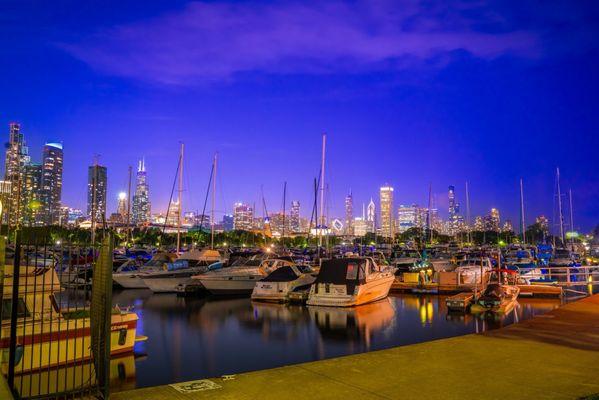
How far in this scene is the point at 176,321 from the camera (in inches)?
870

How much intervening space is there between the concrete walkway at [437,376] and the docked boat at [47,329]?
11.1ft

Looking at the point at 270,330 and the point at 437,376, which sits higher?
the point at 437,376

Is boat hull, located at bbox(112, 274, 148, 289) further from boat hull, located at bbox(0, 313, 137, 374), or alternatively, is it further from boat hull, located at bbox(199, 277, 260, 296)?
boat hull, located at bbox(0, 313, 137, 374)

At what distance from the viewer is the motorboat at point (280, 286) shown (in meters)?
27.6

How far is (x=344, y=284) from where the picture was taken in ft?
81.7

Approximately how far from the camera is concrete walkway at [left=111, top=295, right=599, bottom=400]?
Answer: 25.1 feet

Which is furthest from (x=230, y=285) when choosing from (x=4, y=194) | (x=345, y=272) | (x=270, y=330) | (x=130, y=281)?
(x=4, y=194)

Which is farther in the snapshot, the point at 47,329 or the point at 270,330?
the point at 270,330

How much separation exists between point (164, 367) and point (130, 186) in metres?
57.8

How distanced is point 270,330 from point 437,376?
37.8 ft

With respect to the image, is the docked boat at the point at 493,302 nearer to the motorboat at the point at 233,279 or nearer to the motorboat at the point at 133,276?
the motorboat at the point at 233,279

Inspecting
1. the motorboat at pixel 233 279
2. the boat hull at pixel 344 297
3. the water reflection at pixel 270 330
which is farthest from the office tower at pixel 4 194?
the boat hull at pixel 344 297

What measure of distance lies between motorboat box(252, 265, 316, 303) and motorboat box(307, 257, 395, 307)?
2352 millimetres

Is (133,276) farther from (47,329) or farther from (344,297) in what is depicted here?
(47,329)
